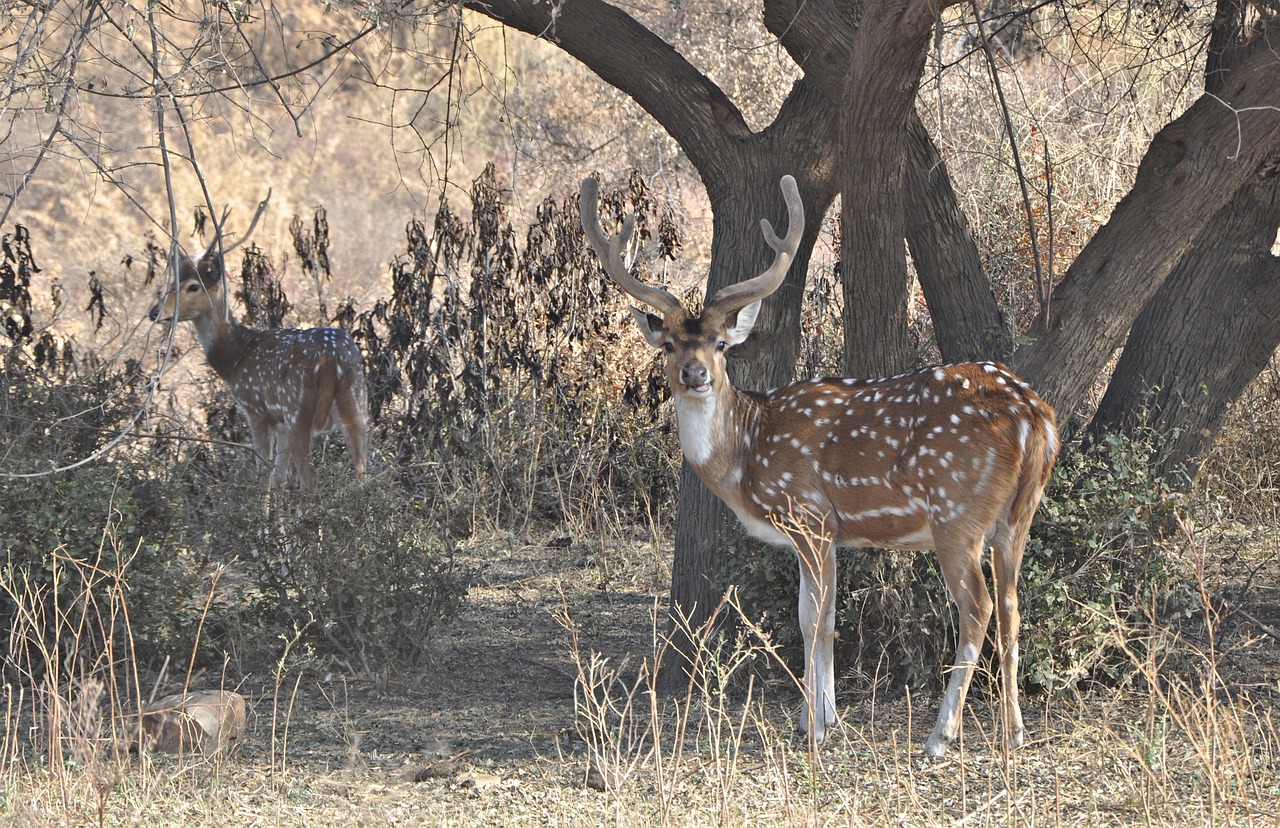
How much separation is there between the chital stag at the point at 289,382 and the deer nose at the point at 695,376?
4.27 meters

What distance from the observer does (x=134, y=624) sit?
6.63 metres

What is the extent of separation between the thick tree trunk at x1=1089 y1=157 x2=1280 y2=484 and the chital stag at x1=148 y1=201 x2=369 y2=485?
490cm

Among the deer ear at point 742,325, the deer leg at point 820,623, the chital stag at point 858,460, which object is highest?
the deer ear at point 742,325

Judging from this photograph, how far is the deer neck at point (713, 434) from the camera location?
6023mm

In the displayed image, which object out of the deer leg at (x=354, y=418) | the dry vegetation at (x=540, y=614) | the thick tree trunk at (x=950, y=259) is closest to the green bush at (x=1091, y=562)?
the dry vegetation at (x=540, y=614)

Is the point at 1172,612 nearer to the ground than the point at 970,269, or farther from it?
nearer to the ground

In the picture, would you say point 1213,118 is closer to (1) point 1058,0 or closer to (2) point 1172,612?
(1) point 1058,0

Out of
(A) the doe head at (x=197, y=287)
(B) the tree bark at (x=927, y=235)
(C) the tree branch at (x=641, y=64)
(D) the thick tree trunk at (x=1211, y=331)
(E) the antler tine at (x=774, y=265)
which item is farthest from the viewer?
(A) the doe head at (x=197, y=287)

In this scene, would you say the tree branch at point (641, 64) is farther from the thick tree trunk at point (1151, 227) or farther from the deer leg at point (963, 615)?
the deer leg at point (963, 615)

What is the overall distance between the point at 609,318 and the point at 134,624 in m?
4.76

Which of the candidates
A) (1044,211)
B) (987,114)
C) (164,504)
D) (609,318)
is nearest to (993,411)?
(164,504)

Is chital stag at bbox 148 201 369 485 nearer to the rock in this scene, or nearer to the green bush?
the rock

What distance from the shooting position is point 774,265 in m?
5.87

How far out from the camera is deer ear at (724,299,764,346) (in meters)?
6.04
